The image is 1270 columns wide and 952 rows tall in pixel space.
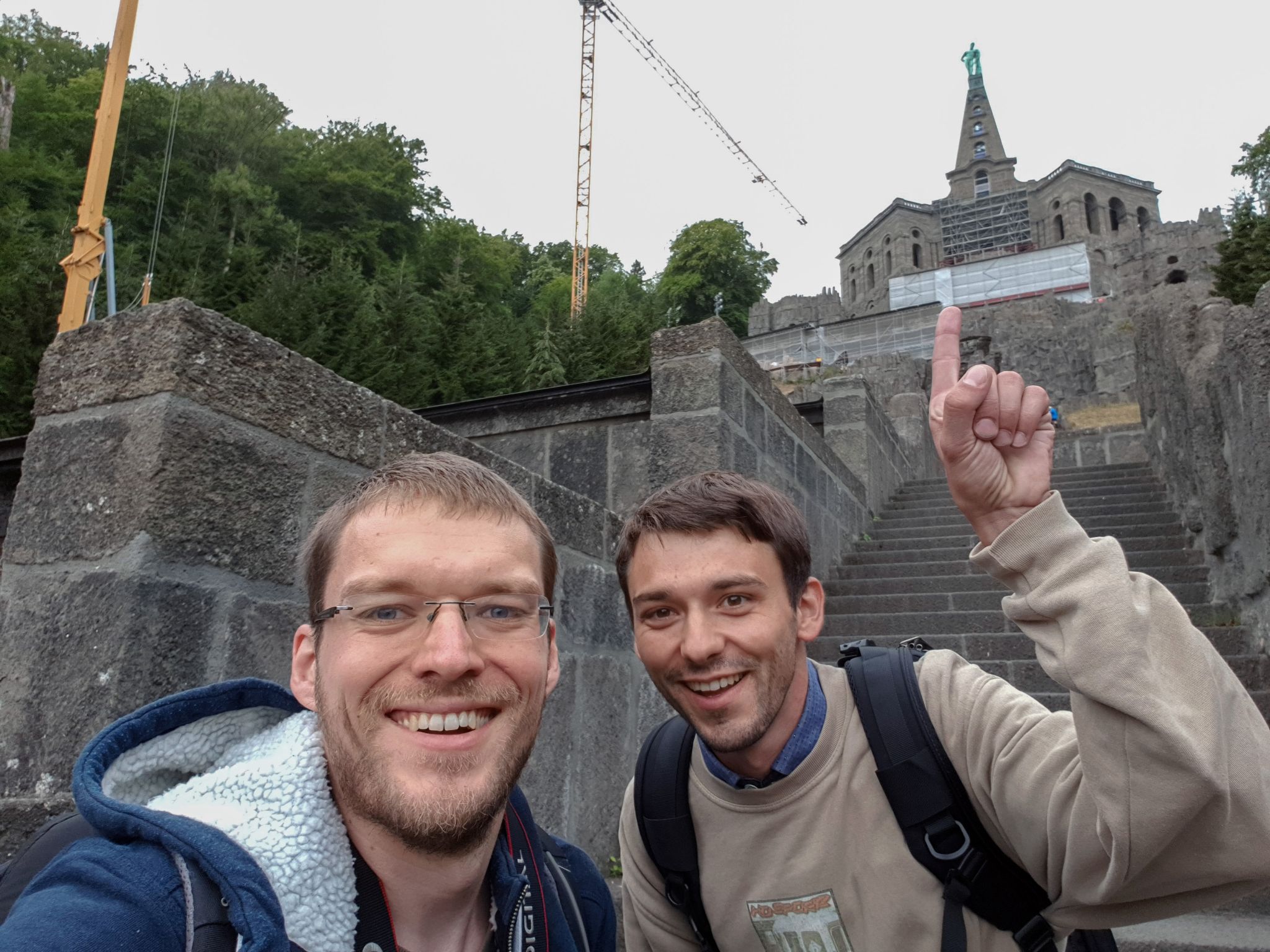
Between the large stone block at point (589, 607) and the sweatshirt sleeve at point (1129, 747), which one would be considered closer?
the sweatshirt sleeve at point (1129, 747)

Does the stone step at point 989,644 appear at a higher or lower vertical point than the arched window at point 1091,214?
lower

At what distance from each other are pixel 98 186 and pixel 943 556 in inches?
567

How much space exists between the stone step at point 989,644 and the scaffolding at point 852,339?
40970 mm

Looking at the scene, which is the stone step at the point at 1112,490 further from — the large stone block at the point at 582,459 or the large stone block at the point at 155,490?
the large stone block at the point at 155,490

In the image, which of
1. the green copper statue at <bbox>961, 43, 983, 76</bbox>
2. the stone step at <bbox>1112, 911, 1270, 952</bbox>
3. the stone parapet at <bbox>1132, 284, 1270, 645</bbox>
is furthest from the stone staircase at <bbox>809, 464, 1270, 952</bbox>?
the green copper statue at <bbox>961, 43, 983, 76</bbox>

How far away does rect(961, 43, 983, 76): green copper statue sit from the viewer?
103 meters

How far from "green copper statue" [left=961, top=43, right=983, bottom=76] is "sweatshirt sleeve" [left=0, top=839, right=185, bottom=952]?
118m

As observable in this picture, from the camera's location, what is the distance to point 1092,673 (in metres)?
1.29

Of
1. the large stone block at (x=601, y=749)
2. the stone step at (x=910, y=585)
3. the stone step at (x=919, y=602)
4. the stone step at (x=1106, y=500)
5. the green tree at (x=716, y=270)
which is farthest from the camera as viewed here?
the green tree at (x=716, y=270)

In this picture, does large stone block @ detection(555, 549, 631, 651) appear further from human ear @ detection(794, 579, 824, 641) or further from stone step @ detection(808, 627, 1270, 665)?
stone step @ detection(808, 627, 1270, 665)

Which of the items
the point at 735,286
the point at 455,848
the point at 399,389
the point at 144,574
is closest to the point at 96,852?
the point at 455,848

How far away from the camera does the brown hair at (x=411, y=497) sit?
1.48m

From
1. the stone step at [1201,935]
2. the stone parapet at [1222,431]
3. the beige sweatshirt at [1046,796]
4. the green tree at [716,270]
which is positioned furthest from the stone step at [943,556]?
the green tree at [716,270]

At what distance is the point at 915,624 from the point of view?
6.53 m
